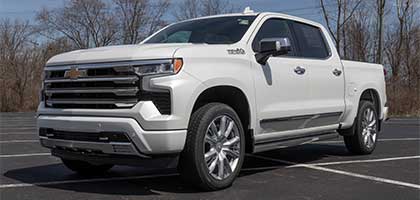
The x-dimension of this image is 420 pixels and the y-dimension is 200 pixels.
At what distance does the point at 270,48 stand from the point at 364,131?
122 inches

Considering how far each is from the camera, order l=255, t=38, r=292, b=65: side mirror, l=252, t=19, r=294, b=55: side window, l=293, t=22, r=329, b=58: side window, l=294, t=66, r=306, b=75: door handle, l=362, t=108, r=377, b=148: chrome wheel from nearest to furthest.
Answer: l=255, t=38, r=292, b=65: side mirror < l=252, t=19, r=294, b=55: side window < l=294, t=66, r=306, b=75: door handle < l=293, t=22, r=329, b=58: side window < l=362, t=108, r=377, b=148: chrome wheel

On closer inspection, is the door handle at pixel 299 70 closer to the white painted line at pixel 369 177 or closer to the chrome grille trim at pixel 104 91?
the white painted line at pixel 369 177

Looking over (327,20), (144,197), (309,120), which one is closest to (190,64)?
(144,197)

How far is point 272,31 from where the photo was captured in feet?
21.0

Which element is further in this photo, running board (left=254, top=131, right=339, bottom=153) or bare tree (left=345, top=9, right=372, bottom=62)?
bare tree (left=345, top=9, right=372, bottom=62)

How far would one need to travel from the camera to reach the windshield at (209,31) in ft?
19.7

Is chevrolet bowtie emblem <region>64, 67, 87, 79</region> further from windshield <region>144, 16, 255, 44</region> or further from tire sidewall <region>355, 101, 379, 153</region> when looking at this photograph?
tire sidewall <region>355, 101, 379, 153</region>

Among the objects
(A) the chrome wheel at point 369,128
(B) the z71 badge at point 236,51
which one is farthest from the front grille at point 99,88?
(A) the chrome wheel at point 369,128

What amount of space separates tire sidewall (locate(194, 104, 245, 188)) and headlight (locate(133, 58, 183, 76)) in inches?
22.7

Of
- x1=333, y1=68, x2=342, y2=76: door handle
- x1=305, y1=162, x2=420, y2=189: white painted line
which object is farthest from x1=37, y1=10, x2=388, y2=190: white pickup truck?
x1=305, y1=162, x2=420, y2=189: white painted line

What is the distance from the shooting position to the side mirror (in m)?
5.61

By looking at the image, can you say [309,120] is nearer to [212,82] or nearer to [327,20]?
[212,82]

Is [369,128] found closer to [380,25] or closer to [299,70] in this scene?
[299,70]

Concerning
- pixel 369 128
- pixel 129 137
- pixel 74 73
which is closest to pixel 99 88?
pixel 74 73
